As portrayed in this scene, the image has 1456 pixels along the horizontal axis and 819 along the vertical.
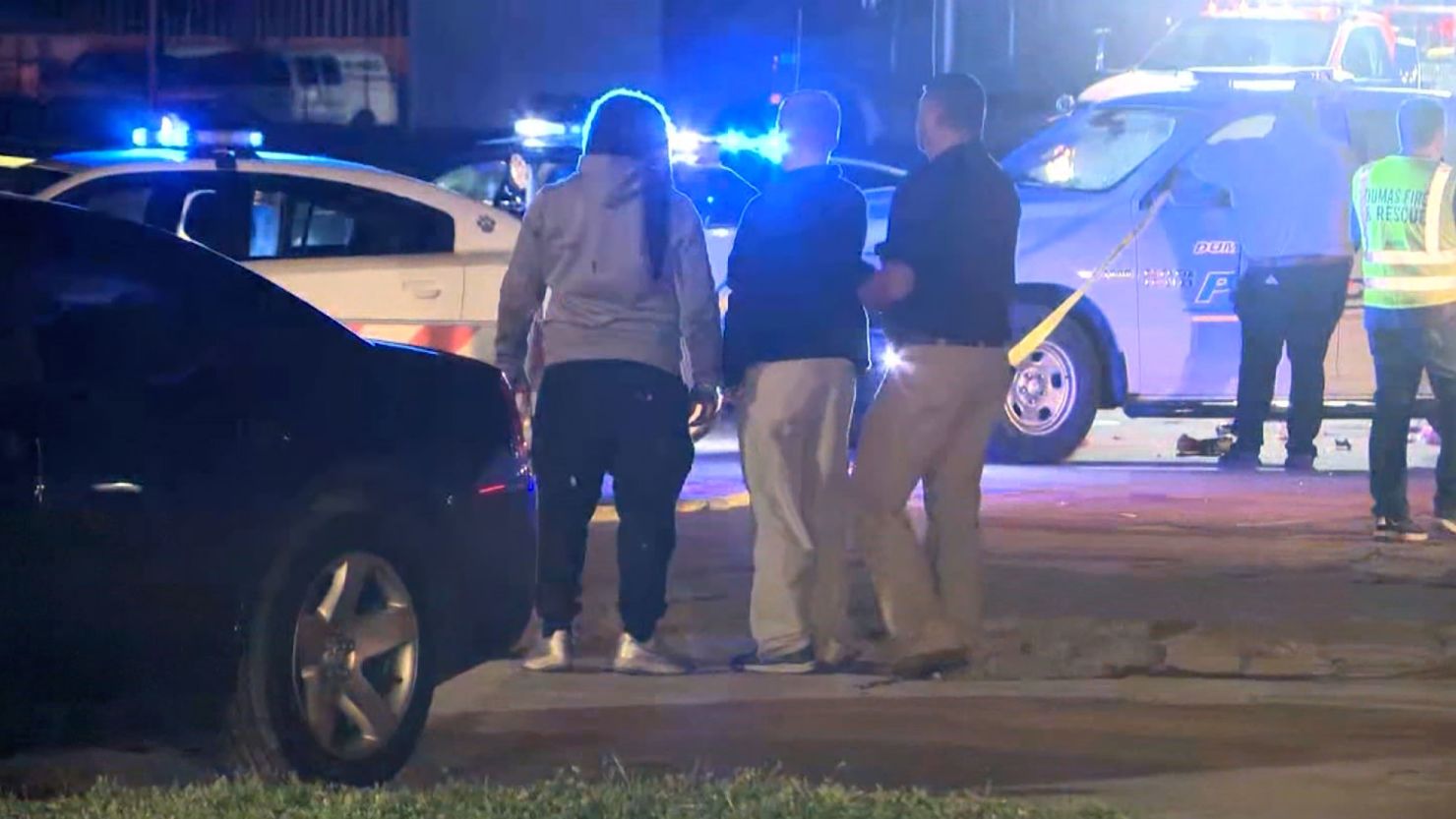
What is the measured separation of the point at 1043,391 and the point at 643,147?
5.22 metres

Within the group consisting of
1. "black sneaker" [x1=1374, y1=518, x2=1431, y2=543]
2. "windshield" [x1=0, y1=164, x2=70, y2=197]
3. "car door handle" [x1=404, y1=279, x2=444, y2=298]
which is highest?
"windshield" [x1=0, y1=164, x2=70, y2=197]

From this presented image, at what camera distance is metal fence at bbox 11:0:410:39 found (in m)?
30.2

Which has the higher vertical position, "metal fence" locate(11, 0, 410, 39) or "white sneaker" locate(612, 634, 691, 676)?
"metal fence" locate(11, 0, 410, 39)

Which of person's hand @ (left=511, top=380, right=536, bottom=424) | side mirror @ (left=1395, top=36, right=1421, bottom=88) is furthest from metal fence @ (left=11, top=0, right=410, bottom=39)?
person's hand @ (left=511, top=380, right=536, bottom=424)

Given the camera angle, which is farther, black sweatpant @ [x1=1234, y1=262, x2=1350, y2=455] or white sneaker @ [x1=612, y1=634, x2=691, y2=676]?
black sweatpant @ [x1=1234, y1=262, x2=1350, y2=455]

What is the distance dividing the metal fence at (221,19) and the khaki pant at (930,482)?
23728 millimetres

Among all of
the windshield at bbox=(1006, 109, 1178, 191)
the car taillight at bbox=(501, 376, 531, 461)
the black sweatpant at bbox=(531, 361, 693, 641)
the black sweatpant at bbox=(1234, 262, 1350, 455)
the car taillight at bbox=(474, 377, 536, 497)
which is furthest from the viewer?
the windshield at bbox=(1006, 109, 1178, 191)

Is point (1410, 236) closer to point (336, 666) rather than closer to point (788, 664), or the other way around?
point (788, 664)

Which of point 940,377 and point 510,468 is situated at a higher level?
point 940,377

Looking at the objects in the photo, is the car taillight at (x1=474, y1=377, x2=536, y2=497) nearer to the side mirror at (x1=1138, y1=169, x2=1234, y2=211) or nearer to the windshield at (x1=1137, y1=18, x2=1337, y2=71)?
the side mirror at (x1=1138, y1=169, x2=1234, y2=211)

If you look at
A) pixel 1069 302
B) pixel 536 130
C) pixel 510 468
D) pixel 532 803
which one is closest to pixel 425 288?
pixel 1069 302

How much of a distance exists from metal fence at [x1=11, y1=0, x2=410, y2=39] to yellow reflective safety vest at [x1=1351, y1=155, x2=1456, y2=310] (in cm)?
2185

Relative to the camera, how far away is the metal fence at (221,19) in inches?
1191

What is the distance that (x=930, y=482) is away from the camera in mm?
7355
